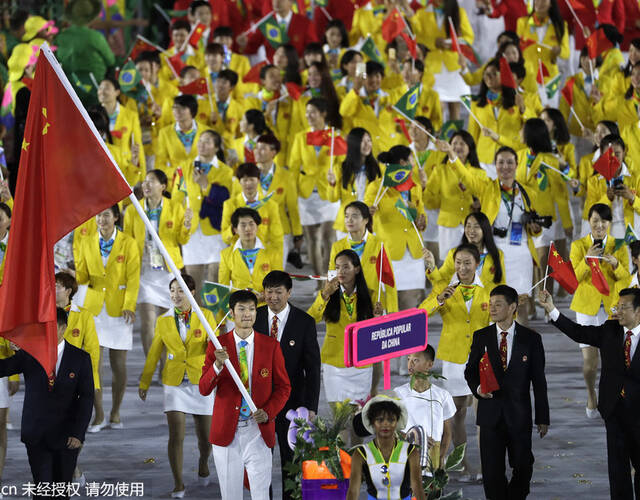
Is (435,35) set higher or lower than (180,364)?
higher

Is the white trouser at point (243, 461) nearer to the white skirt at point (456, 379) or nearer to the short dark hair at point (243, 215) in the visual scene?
the white skirt at point (456, 379)

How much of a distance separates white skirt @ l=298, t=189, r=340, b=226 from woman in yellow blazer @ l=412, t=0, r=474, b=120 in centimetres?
311

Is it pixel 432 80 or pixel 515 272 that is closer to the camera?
pixel 515 272

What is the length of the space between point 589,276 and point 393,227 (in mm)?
1898

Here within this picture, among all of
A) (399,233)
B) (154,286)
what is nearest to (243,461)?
(154,286)

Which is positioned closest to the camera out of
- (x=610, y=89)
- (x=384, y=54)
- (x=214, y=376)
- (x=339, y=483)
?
(x=339, y=483)

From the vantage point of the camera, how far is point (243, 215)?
41.2 feet

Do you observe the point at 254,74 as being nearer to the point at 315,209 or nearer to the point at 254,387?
the point at 315,209

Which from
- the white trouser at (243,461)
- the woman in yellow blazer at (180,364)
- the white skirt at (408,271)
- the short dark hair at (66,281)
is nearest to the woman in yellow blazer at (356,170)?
the white skirt at (408,271)

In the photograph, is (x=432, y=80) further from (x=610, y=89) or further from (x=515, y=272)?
(x=515, y=272)

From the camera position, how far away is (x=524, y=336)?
10398mm

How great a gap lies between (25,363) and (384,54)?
8919 millimetres

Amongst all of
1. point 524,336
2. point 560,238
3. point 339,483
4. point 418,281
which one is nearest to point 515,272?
point 418,281

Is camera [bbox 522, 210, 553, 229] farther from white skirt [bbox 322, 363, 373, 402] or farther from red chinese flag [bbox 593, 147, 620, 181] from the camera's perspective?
white skirt [bbox 322, 363, 373, 402]
